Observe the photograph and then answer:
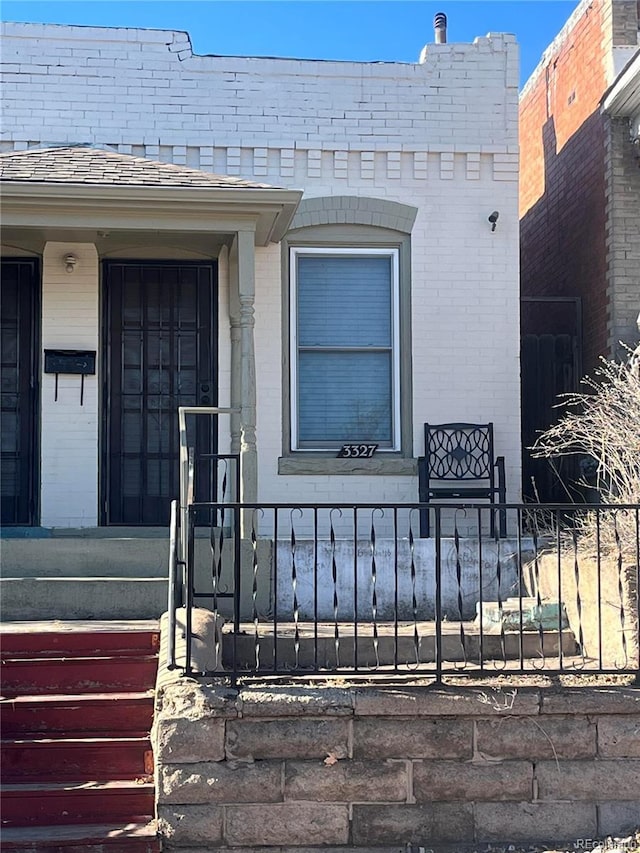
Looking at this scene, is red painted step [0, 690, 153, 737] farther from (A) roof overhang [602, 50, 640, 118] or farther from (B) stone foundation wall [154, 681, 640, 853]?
(A) roof overhang [602, 50, 640, 118]

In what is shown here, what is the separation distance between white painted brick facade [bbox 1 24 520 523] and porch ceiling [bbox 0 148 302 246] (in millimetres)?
1227

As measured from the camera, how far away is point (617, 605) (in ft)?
19.8

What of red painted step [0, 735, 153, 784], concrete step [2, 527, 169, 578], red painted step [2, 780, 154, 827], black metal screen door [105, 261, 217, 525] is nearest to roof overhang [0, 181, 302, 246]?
black metal screen door [105, 261, 217, 525]

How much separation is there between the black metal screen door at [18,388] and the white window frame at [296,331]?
2.23m

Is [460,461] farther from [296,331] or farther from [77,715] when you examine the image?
[77,715]

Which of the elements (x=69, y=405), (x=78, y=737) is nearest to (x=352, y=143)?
(x=69, y=405)

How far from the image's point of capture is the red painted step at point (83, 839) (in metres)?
5.20

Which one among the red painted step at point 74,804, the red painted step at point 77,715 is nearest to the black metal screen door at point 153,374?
the red painted step at point 77,715

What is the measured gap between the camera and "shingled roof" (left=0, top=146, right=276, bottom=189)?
7.53 meters

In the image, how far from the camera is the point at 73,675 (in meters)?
6.18

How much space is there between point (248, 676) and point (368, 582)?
2.40 meters

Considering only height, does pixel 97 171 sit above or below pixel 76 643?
above

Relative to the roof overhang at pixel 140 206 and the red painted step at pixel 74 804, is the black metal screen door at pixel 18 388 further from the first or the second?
the red painted step at pixel 74 804

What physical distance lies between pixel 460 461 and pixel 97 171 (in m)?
3.86
